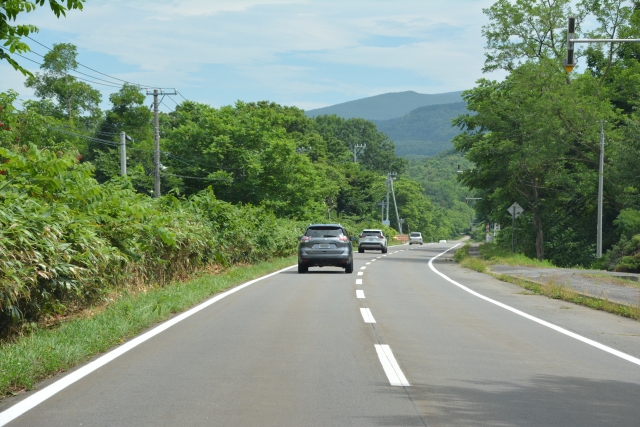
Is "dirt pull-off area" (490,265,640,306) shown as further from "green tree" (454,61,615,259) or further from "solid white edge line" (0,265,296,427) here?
"green tree" (454,61,615,259)

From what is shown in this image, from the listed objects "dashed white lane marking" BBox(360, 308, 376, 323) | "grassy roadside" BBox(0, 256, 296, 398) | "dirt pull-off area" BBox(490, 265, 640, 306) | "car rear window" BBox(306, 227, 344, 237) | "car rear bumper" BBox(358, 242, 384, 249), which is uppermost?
"car rear window" BBox(306, 227, 344, 237)

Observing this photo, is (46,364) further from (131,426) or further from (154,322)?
(154,322)

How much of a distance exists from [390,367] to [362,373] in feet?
1.50

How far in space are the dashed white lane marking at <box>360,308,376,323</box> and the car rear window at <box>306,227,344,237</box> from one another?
10747 mm

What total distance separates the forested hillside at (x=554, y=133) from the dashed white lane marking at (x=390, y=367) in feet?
97.4

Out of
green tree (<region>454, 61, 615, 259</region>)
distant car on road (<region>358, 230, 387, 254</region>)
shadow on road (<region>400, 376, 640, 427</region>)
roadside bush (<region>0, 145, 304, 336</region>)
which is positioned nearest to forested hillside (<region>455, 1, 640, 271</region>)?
green tree (<region>454, 61, 615, 259</region>)

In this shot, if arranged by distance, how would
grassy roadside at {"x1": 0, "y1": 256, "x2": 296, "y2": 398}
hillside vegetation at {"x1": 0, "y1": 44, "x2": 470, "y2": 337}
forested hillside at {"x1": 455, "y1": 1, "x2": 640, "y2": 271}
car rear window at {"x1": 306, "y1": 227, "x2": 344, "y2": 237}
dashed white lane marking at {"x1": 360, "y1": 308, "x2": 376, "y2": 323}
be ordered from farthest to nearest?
1. forested hillside at {"x1": 455, "y1": 1, "x2": 640, "y2": 271}
2. car rear window at {"x1": 306, "y1": 227, "x2": 344, "y2": 237}
3. dashed white lane marking at {"x1": 360, "y1": 308, "x2": 376, "y2": 323}
4. hillside vegetation at {"x1": 0, "y1": 44, "x2": 470, "y2": 337}
5. grassy roadside at {"x1": 0, "y1": 256, "x2": 296, "y2": 398}

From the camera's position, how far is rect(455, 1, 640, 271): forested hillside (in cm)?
3975

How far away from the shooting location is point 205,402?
594 centimetres

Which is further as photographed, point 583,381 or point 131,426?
point 583,381

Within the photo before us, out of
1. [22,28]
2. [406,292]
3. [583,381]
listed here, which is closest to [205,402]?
[583,381]

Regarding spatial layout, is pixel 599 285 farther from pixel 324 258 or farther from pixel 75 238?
pixel 75 238

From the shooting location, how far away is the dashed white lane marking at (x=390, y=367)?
689 centimetres

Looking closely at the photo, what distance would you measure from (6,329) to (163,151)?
43893 mm
